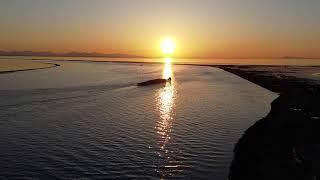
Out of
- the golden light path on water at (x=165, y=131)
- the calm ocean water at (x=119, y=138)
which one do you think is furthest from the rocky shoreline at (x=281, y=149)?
the golden light path on water at (x=165, y=131)

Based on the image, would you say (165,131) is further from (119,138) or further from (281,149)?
(281,149)

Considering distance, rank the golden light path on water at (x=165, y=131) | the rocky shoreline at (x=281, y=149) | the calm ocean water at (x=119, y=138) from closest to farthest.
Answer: the rocky shoreline at (x=281, y=149) < the calm ocean water at (x=119, y=138) < the golden light path on water at (x=165, y=131)

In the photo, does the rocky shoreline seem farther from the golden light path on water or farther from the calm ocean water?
the golden light path on water

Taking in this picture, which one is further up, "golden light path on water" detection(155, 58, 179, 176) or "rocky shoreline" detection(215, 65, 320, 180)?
"rocky shoreline" detection(215, 65, 320, 180)

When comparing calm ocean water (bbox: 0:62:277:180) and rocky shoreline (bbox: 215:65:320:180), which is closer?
rocky shoreline (bbox: 215:65:320:180)

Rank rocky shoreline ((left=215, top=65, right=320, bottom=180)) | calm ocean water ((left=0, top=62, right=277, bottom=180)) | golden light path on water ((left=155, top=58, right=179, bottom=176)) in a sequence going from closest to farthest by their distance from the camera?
1. rocky shoreline ((left=215, top=65, right=320, bottom=180))
2. calm ocean water ((left=0, top=62, right=277, bottom=180))
3. golden light path on water ((left=155, top=58, right=179, bottom=176))

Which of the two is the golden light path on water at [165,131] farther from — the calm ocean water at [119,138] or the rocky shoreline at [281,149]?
the rocky shoreline at [281,149]

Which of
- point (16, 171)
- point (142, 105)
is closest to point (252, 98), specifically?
point (142, 105)

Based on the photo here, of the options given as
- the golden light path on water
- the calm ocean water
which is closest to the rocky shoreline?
the calm ocean water

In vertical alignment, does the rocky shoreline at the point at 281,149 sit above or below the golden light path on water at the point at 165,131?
above

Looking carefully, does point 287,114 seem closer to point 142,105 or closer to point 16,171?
point 142,105

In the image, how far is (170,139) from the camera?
24.3m

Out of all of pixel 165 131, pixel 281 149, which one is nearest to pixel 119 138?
pixel 165 131

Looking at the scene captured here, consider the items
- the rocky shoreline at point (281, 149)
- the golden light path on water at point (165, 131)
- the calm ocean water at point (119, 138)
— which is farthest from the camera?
the golden light path on water at point (165, 131)
